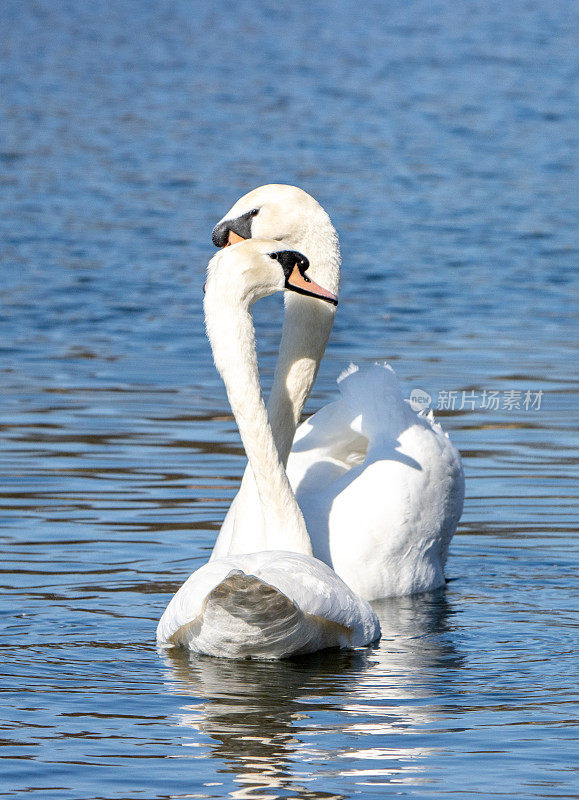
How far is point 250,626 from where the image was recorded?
6.80m

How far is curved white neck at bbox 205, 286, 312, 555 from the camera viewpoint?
7.45 m

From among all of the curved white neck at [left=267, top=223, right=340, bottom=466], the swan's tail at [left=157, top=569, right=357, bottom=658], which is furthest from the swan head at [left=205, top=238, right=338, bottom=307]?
the swan's tail at [left=157, top=569, right=357, bottom=658]

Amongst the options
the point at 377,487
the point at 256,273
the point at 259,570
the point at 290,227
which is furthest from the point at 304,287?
the point at 259,570

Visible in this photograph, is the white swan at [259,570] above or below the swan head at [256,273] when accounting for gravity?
below

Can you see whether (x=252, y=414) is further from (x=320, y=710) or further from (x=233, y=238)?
(x=320, y=710)

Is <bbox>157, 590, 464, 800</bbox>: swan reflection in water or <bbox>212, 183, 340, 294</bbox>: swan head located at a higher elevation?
<bbox>212, 183, 340, 294</bbox>: swan head

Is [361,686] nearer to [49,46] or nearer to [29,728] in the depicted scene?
[29,728]

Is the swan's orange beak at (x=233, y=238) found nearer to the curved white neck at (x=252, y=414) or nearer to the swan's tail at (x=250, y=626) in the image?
the curved white neck at (x=252, y=414)

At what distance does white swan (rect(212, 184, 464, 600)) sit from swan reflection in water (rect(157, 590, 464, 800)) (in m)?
0.41

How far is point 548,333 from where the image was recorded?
47.8 ft

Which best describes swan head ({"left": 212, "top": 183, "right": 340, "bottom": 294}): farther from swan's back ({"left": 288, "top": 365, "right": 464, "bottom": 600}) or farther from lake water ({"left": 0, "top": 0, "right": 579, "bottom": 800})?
lake water ({"left": 0, "top": 0, "right": 579, "bottom": 800})

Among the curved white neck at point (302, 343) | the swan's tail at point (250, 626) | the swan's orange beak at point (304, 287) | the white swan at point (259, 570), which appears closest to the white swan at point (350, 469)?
the curved white neck at point (302, 343)

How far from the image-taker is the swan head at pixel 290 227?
8.21 m

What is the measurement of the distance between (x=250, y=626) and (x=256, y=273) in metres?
1.59
